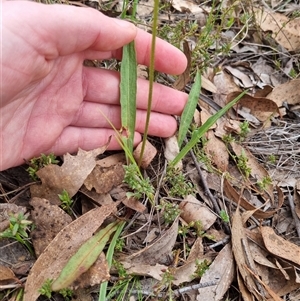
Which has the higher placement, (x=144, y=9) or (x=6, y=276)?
(x=144, y=9)

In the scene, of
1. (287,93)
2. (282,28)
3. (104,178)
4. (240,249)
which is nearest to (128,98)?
(104,178)

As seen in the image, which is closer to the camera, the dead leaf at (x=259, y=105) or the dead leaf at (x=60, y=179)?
the dead leaf at (x=60, y=179)

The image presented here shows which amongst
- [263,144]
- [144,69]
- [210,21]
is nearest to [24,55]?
[144,69]

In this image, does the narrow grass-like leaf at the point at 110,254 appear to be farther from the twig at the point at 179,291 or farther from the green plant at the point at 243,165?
the green plant at the point at 243,165

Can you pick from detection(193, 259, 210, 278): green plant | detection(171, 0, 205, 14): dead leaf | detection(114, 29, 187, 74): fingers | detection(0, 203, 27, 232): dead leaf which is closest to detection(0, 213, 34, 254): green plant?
detection(0, 203, 27, 232): dead leaf

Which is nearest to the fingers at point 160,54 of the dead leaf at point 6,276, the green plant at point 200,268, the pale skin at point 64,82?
the pale skin at point 64,82

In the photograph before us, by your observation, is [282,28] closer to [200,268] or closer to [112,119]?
[112,119]
